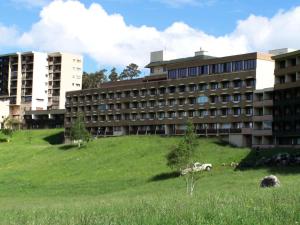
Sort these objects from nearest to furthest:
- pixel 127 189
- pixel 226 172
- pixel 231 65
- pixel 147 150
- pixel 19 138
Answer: pixel 127 189 → pixel 226 172 → pixel 147 150 → pixel 231 65 → pixel 19 138

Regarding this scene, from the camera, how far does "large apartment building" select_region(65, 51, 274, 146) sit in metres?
122

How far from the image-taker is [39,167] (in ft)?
375

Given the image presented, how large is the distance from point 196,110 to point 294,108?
30.6 metres

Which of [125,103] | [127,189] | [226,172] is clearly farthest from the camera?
[125,103]

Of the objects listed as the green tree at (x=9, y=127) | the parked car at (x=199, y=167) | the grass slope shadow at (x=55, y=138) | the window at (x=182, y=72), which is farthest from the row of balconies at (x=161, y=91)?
the green tree at (x=9, y=127)

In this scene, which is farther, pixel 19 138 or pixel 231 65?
pixel 19 138

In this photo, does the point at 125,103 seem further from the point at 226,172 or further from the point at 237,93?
the point at 226,172

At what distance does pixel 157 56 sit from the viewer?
172 m

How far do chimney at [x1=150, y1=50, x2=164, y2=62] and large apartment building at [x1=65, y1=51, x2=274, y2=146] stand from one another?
0.31 meters

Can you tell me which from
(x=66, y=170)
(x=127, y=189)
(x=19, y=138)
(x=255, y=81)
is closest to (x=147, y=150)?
(x=66, y=170)

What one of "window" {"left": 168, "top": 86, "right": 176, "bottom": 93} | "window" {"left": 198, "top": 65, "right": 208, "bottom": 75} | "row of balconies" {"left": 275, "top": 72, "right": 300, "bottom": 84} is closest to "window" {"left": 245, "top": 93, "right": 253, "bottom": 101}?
"row of balconies" {"left": 275, "top": 72, "right": 300, "bottom": 84}

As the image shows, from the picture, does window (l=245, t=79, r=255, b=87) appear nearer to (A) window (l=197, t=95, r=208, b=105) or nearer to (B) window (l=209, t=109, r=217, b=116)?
(B) window (l=209, t=109, r=217, b=116)

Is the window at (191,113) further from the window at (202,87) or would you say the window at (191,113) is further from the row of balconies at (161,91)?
the window at (202,87)

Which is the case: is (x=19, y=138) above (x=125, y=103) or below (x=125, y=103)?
below
